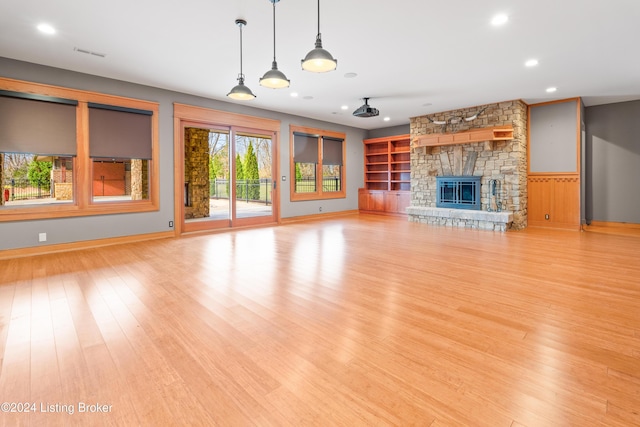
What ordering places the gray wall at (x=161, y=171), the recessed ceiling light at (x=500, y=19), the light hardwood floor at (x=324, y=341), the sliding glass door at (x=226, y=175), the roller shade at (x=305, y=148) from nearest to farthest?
the light hardwood floor at (x=324, y=341) → the recessed ceiling light at (x=500, y=19) → the gray wall at (x=161, y=171) → the sliding glass door at (x=226, y=175) → the roller shade at (x=305, y=148)

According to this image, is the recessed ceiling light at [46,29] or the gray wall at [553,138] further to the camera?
the gray wall at [553,138]

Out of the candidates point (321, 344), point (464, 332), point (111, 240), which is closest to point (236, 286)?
point (321, 344)

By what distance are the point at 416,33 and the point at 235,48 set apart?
2.44m

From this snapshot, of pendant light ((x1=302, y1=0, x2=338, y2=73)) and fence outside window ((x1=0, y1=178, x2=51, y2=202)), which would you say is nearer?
pendant light ((x1=302, y1=0, x2=338, y2=73))

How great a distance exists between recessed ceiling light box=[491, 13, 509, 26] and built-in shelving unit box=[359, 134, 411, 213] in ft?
20.4

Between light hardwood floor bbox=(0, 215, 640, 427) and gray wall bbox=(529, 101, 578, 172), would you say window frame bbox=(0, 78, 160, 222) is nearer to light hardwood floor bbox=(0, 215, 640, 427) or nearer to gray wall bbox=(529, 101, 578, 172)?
light hardwood floor bbox=(0, 215, 640, 427)

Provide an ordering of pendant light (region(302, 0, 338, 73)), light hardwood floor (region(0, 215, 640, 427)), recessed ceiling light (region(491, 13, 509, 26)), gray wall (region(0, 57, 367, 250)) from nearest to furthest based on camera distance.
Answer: light hardwood floor (region(0, 215, 640, 427)), pendant light (region(302, 0, 338, 73)), recessed ceiling light (region(491, 13, 509, 26)), gray wall (region(0, 57, 367, 250))

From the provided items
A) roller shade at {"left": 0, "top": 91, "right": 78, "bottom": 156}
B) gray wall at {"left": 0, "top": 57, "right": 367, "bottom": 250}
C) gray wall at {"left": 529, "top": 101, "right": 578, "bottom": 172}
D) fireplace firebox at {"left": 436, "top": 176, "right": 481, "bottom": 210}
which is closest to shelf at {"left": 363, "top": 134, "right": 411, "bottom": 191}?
fireplace firebox at {"left": 436, "top": 176, "right": 481, "bottom": 210}

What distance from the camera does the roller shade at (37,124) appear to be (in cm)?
462

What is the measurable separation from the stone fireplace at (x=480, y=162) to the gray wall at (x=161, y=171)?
11.5 ft

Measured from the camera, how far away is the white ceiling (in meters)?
3.36

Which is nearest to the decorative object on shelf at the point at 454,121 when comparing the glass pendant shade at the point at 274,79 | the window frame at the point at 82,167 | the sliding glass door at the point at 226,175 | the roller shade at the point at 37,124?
the sliding glass door at the point at 226,175

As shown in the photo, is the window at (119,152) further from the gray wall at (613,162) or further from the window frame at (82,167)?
the gray wall at (613,162)

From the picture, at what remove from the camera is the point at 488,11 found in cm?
343
